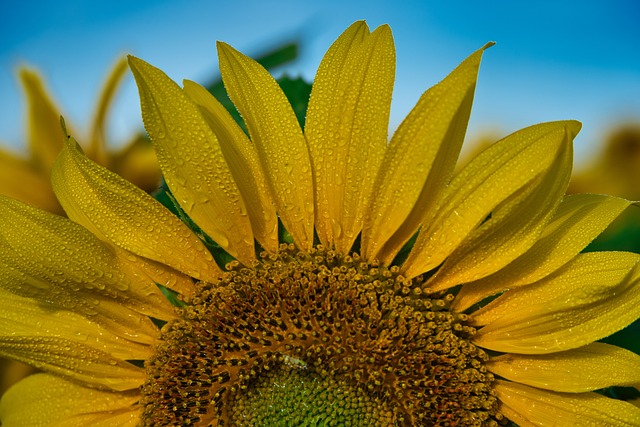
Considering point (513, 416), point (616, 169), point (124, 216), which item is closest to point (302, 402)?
point (513, 416)

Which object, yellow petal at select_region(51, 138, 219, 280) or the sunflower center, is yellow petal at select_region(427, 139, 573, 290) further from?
yellow petal at select_region(51, 138, 219, 280)

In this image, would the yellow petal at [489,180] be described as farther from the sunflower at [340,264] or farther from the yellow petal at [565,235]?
the yellow petal at [565,235]

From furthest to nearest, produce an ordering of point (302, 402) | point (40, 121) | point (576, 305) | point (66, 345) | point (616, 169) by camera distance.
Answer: point (616, 169), point (40, 121), point (66, 345), point (302, 402), point (576, 305)

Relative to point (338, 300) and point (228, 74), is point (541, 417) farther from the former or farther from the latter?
point (228, 74)

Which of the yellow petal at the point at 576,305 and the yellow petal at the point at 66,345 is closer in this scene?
the yellow petal at the point at 576,305

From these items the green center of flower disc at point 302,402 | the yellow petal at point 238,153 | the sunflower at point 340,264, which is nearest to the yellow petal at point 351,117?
the sunflower at point 340,264

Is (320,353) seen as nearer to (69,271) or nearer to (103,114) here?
(69,271)
